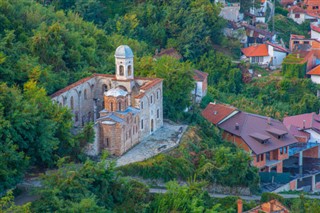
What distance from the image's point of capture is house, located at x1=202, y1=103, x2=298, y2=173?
49188 millimetres

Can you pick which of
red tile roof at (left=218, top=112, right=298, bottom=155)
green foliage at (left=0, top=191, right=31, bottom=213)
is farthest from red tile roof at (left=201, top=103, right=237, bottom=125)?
green foliage at (left=0, top=191, right=31, bottom=213)

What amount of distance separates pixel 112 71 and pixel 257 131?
33.5 ft

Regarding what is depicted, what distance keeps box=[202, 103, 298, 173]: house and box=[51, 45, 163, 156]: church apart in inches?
204

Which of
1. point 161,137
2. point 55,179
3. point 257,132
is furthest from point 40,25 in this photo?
point 55,179

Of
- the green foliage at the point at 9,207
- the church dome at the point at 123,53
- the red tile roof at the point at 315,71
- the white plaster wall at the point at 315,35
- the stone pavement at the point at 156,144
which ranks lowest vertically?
the red tile roof at the point at 315,71

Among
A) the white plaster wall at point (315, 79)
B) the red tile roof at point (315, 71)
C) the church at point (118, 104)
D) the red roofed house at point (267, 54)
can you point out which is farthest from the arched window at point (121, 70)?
the red roofed house at point (267, 54)

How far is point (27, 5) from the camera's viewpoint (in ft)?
192

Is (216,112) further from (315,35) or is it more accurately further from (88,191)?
(315,35)

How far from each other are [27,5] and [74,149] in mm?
19992

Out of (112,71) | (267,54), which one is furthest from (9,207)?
(267,54)

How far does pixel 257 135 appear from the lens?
5003 centimetres

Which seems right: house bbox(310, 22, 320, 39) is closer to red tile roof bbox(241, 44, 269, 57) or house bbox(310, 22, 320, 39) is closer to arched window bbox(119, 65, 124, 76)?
red tile roof bbox(241, 44, 269, 57)

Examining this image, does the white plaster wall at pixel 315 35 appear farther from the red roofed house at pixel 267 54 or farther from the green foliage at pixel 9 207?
the green foliage at pixel 9 207

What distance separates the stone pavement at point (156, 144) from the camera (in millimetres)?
43219
